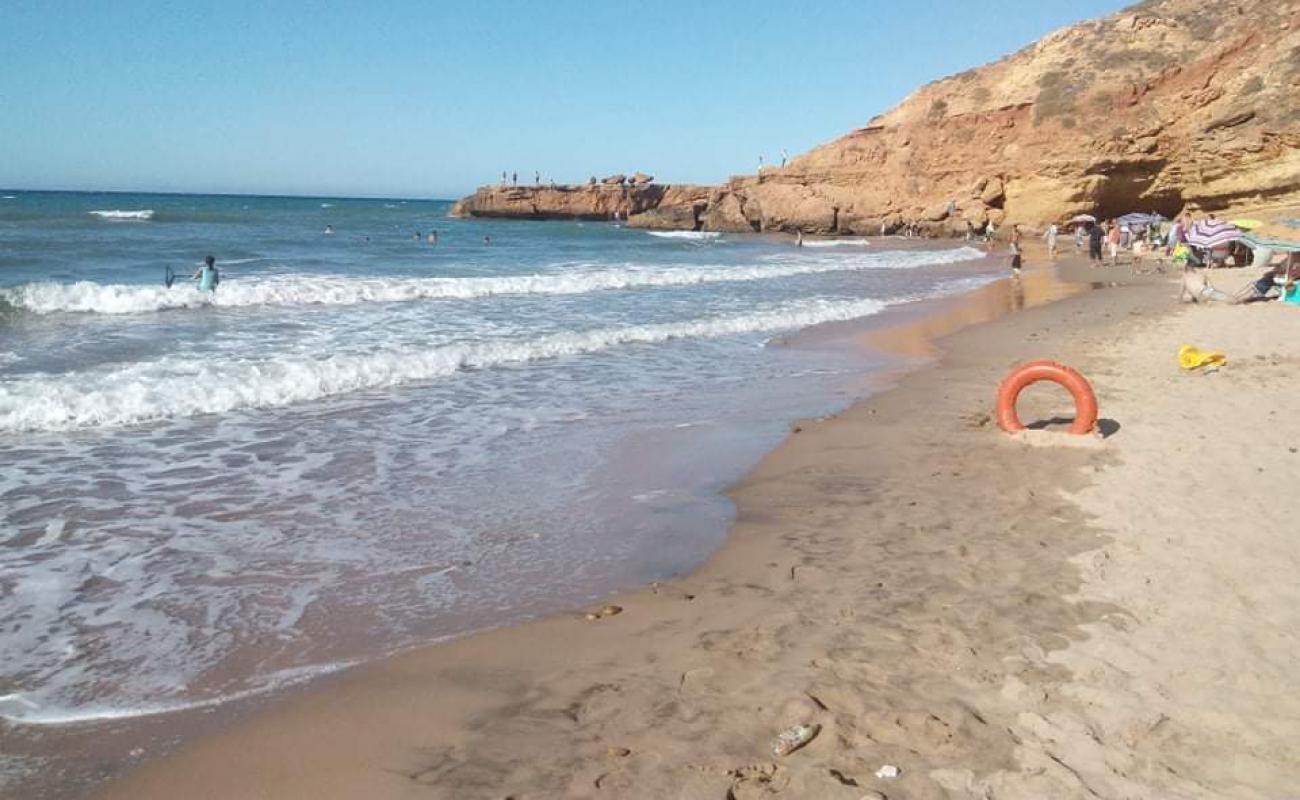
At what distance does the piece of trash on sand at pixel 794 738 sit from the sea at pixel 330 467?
1682 millimetres

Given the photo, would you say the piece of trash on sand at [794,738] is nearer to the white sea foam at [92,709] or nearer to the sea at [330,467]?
the sea at [330,467]

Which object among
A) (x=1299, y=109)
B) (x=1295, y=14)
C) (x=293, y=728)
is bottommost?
(x=293, y=728)

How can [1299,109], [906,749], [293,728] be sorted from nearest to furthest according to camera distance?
[906,749]
[293,728]
[1299,109]

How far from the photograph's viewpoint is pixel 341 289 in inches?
798

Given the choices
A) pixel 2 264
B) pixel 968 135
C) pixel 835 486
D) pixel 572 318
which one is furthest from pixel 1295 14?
pixel 2 264

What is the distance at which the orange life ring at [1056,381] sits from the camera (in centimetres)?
742

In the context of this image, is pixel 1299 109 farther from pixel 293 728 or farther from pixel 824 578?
pixel 293 728

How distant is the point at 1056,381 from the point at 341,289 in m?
16.6

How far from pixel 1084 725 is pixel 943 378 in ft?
26.4

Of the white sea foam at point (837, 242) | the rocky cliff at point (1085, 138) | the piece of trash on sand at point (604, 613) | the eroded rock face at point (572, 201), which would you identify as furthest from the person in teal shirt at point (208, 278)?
the eroded rock face at point (572, 201)

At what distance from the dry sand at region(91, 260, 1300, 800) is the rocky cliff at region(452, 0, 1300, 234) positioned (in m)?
34.7

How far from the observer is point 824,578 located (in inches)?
189

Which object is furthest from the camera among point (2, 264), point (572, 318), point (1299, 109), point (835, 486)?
point (1299, 109)

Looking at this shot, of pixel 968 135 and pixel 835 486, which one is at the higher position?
pixel 968 135
